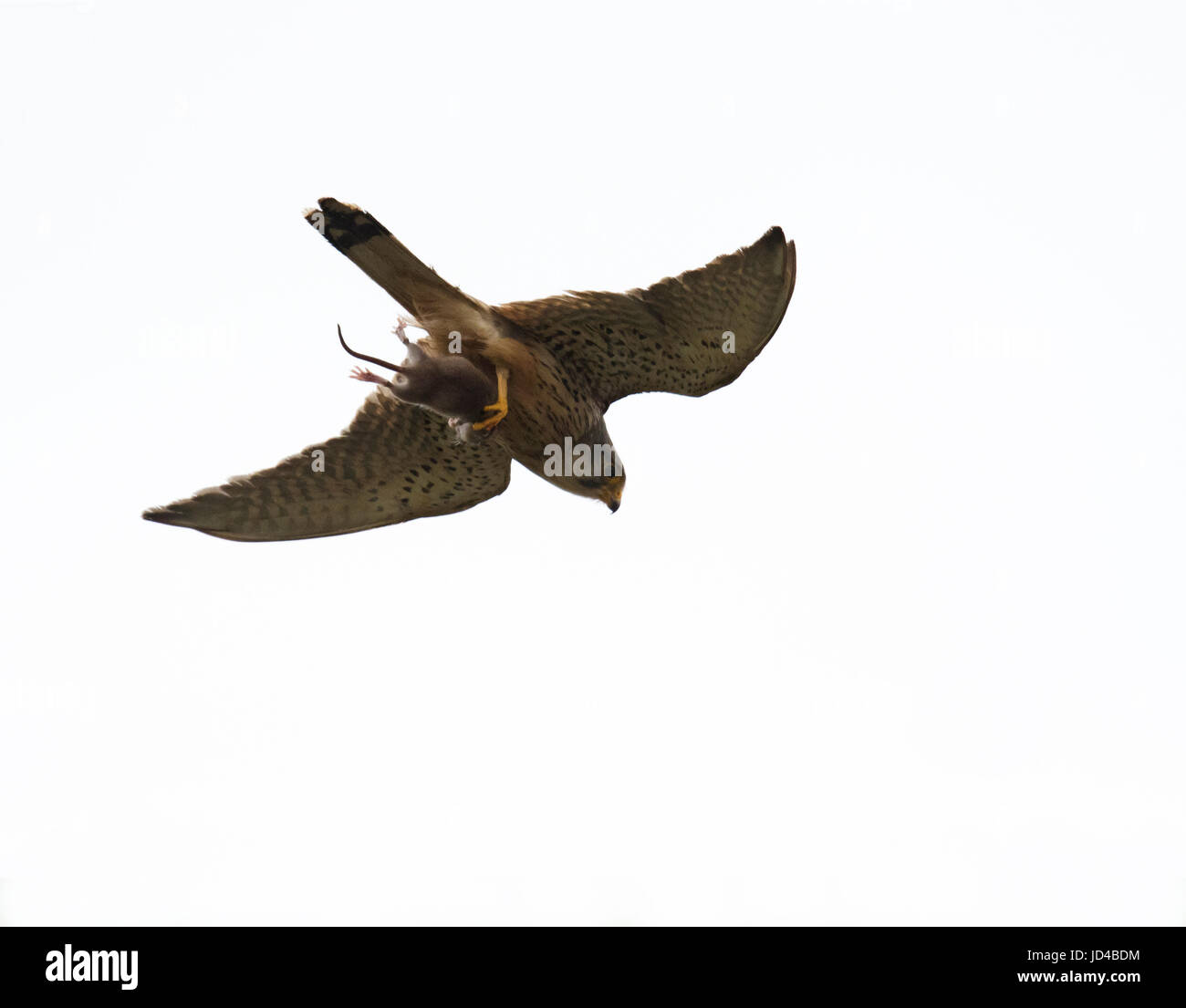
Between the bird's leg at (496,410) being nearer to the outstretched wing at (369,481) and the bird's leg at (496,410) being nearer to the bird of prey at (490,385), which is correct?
the bird of prey at (490,385)

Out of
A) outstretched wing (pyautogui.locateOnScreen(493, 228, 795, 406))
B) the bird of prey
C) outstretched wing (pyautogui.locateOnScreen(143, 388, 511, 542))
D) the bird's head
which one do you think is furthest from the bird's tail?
the bird's head

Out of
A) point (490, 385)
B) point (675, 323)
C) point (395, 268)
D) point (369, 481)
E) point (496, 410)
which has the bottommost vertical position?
point (369, 481)

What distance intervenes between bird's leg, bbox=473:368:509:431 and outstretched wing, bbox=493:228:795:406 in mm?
460

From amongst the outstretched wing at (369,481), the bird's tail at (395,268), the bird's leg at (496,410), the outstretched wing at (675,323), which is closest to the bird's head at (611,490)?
the outstretched wing at (675,323)

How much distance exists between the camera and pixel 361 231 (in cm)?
512

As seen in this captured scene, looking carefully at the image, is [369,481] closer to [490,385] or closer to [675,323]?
[490,385]

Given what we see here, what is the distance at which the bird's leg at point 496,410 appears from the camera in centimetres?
557

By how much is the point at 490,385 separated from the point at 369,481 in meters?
1.22

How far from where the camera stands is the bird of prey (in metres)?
5.45

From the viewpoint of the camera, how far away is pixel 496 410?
5.59 meters

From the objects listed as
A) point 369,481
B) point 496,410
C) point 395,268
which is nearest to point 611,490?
point 496,410
